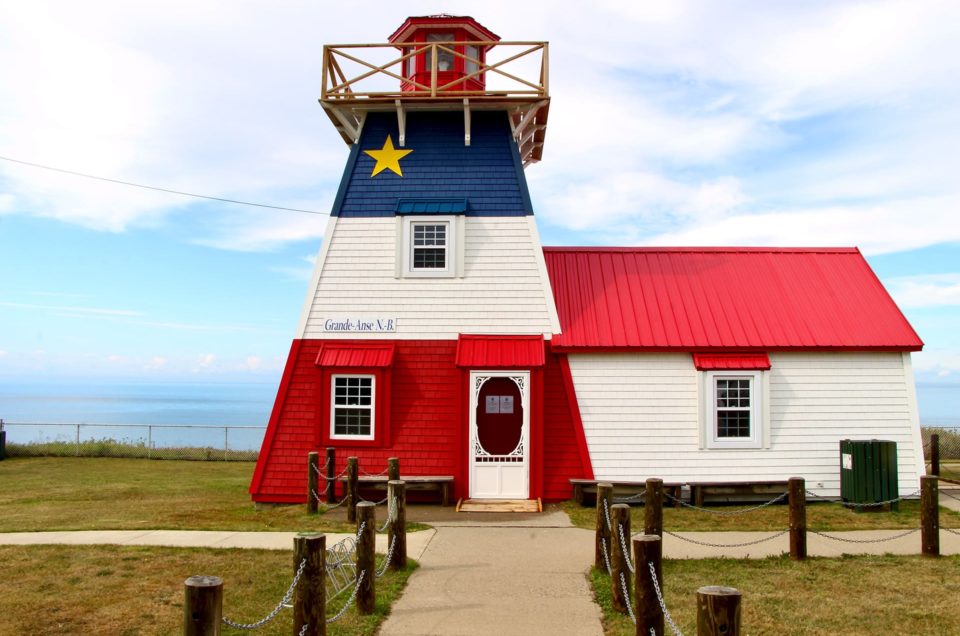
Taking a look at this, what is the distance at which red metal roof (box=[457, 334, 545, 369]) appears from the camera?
15695 millimetres

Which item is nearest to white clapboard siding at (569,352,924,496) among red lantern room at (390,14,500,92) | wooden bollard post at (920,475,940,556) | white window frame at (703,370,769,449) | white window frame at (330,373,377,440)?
white window frame at (703,370,769,449)

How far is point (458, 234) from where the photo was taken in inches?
652

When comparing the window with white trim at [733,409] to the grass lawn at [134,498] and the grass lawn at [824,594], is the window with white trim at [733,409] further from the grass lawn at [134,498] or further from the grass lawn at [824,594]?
the grass lawn at [134,498]

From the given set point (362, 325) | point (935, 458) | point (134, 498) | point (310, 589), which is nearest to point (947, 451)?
point (935, 458)

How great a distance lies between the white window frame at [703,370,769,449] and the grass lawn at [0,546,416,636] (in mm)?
8031

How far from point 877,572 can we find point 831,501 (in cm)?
617

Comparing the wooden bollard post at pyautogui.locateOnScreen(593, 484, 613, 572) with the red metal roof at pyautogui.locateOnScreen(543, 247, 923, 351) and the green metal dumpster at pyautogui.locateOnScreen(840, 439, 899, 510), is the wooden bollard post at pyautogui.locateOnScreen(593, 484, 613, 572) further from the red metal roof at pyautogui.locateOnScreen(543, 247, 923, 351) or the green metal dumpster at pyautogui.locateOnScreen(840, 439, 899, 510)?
the green metal dumpster at pyautogui.locateOnScreen(840, 439, 899, 510)

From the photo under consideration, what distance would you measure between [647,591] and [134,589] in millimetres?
5844

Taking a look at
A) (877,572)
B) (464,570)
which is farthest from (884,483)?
(464,570)

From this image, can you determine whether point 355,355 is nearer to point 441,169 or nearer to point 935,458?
point 441,169

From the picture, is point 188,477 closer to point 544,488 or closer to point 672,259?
point 544,488

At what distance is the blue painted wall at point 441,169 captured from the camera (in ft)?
55.4

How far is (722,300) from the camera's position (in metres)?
17.5

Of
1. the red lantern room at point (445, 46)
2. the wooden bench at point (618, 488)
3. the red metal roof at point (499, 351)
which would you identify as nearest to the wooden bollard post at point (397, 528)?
the red metal roof at point (499, 351)
